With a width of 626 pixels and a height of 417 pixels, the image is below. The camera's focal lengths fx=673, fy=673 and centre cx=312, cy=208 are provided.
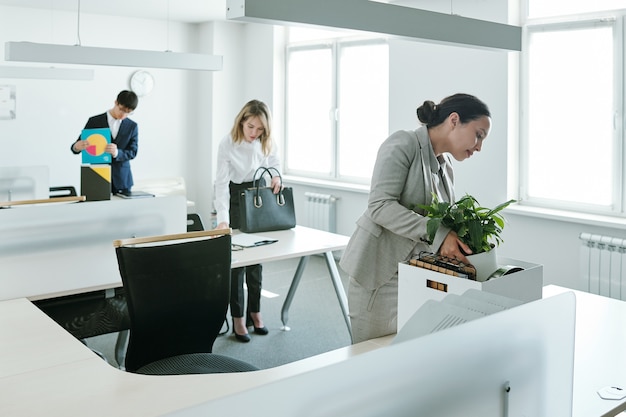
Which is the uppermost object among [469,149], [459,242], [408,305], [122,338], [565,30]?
[565,30]

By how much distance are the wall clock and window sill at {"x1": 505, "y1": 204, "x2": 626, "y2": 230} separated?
4.34m

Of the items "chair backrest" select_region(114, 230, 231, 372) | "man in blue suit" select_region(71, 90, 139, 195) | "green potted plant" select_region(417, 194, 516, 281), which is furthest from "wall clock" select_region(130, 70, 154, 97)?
"green potted plant" select_region(417, 194, 516, 281)

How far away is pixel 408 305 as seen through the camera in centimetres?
196

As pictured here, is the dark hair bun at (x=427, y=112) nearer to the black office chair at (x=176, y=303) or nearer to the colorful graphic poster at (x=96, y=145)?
the black office chair at (x=176, y=303)

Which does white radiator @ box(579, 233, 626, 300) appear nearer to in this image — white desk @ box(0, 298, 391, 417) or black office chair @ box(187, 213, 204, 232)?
black office chair @ box(187, 213, 204, 232)

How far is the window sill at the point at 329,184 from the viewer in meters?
6.46

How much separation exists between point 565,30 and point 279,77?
3452 millimetres

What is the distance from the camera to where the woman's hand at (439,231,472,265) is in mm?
1969

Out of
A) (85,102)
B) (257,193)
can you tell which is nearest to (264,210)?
(257,193)

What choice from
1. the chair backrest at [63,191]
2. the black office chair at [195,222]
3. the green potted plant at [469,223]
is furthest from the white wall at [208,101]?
the green potted plant at [469,223]

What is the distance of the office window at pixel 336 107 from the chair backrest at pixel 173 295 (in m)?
3.99

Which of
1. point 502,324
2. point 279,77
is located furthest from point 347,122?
point 502,324

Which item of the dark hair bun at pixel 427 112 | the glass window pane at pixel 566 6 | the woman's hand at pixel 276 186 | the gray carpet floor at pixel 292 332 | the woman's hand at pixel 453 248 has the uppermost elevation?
the glass window pane at pixel 566 6

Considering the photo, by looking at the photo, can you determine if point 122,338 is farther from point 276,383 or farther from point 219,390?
point 276,383
